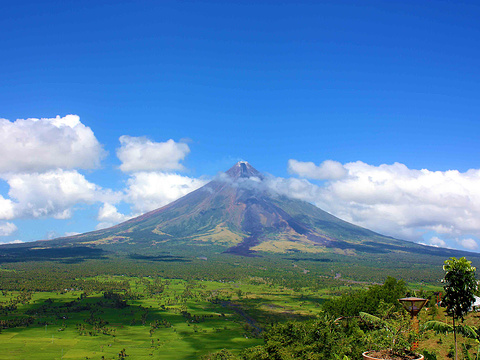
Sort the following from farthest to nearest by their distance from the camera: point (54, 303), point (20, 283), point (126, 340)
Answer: point (20, 283), point (54, 303), point (126, 340)

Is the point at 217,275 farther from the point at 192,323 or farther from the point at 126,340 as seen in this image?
the point at 126,340

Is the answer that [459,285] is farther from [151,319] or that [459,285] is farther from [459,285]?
[151,319]

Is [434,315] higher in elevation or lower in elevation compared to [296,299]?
higher

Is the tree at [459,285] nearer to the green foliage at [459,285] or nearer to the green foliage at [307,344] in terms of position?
the green foliage at [459,285]

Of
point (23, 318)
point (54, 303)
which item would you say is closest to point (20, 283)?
point (54, 303)

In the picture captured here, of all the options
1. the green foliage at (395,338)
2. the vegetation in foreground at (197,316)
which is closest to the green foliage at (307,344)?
the vegetation in foreground at (197,316)

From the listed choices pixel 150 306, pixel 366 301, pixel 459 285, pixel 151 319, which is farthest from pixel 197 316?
pixel 459 285

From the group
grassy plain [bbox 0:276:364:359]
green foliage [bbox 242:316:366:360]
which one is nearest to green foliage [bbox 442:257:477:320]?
green foliage [bbox 242:316:366:360]

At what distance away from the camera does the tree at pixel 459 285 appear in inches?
642

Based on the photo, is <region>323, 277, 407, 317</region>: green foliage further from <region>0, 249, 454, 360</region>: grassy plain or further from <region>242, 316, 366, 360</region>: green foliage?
<region>242, 316, 366, 360</region>: green foliage

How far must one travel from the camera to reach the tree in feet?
53.5

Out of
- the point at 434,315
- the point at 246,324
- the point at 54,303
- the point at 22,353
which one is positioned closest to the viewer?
the point at 434,315

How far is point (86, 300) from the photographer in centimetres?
11931

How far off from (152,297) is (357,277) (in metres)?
99.5
